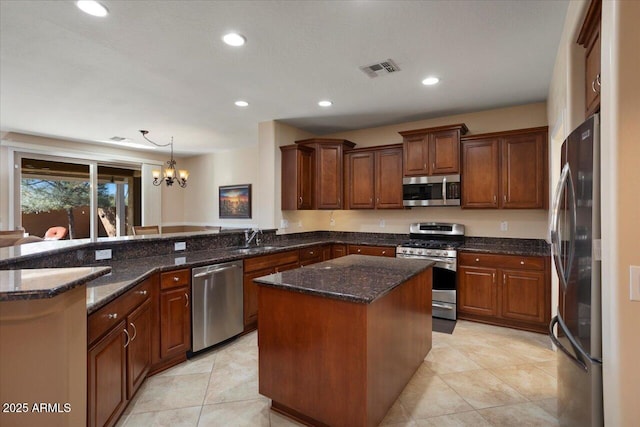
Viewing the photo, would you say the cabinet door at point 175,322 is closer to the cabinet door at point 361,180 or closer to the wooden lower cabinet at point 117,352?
the wooden lower cabinet at point 117,352

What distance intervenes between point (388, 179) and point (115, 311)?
3733 millimetres

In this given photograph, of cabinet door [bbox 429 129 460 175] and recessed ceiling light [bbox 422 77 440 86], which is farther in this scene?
cabinet door [bbox 429 129 460 175]

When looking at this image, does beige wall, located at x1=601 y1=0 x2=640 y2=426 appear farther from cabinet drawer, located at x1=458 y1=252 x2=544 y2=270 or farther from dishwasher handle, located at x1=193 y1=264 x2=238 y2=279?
dishwasher handle, located at x1=193 y1=264 x2=238 y2=279

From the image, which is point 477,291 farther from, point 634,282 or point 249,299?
point 634,282

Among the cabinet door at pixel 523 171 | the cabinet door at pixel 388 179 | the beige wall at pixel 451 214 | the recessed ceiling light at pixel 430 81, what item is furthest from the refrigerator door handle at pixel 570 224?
the cabinet door at pixel 388 179

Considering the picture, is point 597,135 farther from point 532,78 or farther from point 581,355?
point 532,78

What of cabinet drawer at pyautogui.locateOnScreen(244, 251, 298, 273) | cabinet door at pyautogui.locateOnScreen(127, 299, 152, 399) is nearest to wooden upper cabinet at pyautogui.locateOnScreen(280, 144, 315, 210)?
cabinet drawer at pyautogui.locateOnScreen(244, 251, 298, 273)

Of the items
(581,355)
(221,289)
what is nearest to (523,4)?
(581,355)

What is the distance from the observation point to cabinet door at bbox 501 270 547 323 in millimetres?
3389

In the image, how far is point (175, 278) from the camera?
2.70 meters

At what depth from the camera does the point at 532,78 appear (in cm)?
319

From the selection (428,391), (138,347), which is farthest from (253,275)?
(428,391)

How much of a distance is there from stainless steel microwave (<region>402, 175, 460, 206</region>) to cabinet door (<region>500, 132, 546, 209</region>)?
0.56 metres

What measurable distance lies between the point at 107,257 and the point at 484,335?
384 cm
